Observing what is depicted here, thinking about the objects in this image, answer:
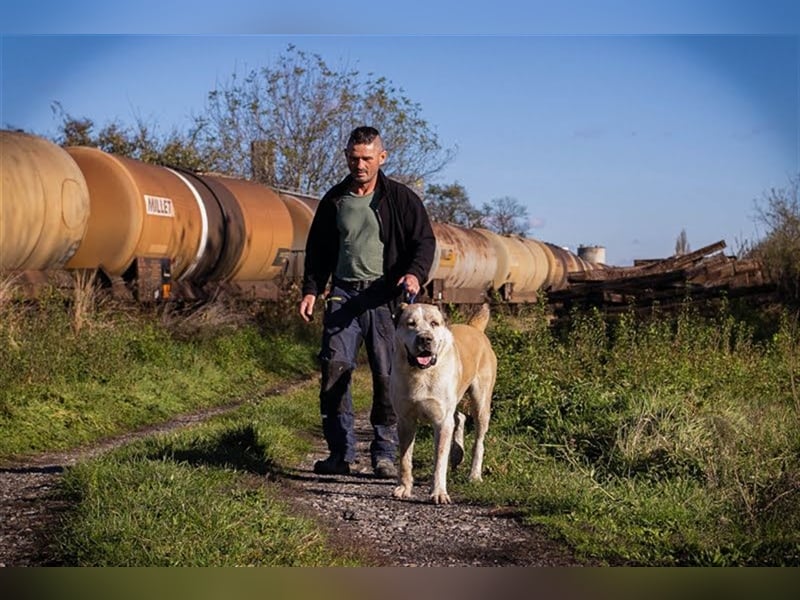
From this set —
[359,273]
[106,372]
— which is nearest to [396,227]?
[359,273]

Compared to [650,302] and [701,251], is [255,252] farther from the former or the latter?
[701,251]

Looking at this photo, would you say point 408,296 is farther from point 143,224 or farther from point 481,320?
point 143,224

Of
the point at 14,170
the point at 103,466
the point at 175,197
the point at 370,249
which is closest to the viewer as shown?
the point at 103,466

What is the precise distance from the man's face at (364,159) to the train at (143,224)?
589cm

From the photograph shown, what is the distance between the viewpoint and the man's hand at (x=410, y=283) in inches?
263

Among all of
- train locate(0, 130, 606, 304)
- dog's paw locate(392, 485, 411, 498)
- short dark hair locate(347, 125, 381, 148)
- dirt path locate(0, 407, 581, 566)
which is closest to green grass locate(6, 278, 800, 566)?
dirt path locate(0, 407, 581, 566)

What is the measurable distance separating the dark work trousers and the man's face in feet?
2.59

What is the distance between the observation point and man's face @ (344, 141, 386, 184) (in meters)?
6.74

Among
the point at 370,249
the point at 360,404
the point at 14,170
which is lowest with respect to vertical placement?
the point at 360,404

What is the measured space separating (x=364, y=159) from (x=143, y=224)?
7375 millimetres

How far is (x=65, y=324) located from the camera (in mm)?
11414

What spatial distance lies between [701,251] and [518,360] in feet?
32.8

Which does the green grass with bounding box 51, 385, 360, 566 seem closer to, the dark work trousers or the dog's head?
the dark work trousers

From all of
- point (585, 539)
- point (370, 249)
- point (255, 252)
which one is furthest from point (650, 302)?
point (585, 539)
